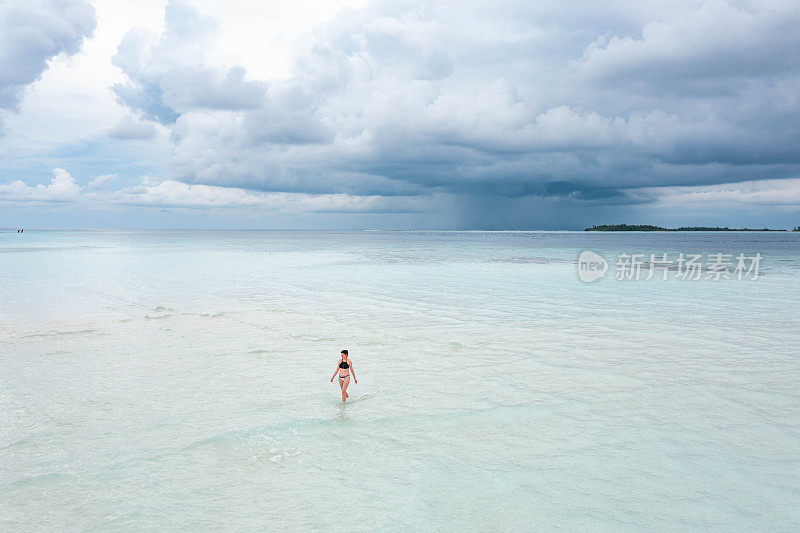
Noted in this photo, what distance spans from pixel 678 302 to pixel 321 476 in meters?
22.8

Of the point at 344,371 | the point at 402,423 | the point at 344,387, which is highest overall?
the point at 344,371

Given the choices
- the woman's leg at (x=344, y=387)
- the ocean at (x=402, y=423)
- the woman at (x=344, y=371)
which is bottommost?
the ocean at (x=402, y=423)

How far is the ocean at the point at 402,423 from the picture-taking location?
6.62 metres

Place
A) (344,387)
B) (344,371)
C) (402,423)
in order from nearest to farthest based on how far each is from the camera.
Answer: (402,423)
(344,371)
(344,387)

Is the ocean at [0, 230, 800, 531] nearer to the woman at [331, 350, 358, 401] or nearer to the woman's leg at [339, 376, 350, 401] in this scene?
the woman's leg at [339, 376, 350, 401]

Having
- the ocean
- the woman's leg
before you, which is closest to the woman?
the woman's leg

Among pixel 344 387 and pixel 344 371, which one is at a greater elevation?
pixel 344 371

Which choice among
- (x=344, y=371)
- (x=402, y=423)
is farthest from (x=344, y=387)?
(x=402, y=423)

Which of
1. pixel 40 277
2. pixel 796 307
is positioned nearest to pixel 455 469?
pixel 796 307

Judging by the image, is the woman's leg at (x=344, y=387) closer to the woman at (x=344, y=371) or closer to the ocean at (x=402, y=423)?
the woman at (x=344, y=371)

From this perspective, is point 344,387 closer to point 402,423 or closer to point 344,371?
point 344,371

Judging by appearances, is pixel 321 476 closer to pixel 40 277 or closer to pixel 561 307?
pixel 561 307

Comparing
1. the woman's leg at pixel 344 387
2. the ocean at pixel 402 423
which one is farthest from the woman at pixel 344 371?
the ocean at pixel 402 423

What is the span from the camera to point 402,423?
9312 mm
